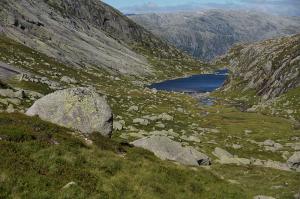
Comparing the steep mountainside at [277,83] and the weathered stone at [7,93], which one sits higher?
the weathered stone at [7,93]

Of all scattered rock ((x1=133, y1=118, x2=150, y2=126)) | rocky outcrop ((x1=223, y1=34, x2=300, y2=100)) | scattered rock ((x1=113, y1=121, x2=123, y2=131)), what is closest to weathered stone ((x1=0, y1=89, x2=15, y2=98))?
scattered rock ((x1=113, y1=121, x2=123, y2=131))

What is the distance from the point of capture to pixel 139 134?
65500mm

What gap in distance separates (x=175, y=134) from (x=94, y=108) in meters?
38.9

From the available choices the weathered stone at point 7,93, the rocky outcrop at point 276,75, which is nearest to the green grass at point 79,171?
the weathered stone at point 7,93

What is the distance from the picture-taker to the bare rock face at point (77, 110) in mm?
36688

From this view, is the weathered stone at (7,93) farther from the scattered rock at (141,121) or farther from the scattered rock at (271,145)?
the scattered rock at (271,145)

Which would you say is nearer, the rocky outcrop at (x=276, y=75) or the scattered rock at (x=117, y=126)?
the scattered rock at (x=117, y=126)

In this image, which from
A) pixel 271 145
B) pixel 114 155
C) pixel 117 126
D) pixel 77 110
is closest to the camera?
pixel 114 155

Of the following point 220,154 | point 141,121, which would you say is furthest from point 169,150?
point 141,121

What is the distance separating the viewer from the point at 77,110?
37438 millimetres

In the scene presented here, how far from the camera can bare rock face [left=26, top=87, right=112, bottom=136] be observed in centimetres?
3669

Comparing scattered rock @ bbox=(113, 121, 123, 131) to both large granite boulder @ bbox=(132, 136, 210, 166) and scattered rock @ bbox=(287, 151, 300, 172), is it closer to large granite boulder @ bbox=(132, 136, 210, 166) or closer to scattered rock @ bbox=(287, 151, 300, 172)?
large granite boulder @ bbox=(132, 136, 210, 166)

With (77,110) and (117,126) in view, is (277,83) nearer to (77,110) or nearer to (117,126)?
(117,126)

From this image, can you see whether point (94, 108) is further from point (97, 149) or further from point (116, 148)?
point (97, 149)
